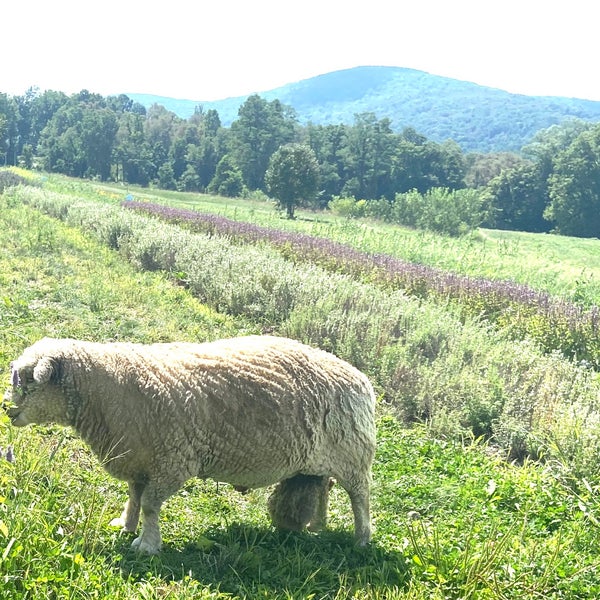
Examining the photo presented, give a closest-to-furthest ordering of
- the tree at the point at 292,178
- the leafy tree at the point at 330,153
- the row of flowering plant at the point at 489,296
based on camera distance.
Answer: the row of flowering plant at the point at 489,296
the tree at the point at 292,178
the leafy tree at the point at 330,153

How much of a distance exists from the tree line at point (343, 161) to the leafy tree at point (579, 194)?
0.11 metres

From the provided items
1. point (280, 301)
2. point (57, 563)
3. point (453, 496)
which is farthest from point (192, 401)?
point (280, 301)

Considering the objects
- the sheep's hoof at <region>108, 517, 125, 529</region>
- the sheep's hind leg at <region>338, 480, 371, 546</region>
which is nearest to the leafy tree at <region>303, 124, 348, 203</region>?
the sheep's hind leg at <region>338, 480, 371, 546</region>

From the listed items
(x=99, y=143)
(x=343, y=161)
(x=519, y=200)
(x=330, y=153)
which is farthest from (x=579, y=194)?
(x=99, y=143)

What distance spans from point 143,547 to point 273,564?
0.82 metres

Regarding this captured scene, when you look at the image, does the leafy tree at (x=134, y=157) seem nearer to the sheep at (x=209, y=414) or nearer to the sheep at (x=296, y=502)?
the sheep at (x=209, y=414)

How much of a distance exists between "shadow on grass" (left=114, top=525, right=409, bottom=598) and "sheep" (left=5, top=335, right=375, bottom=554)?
14 cm

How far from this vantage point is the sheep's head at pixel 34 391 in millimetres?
3424

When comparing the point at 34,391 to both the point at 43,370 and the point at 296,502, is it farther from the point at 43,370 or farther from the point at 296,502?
the point at 296,502

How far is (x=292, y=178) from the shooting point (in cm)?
4938

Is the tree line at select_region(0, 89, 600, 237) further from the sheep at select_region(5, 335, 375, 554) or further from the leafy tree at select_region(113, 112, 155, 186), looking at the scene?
the sheep at select_region(5, 335, 375, 554)

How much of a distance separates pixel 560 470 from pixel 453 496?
119 centimetres

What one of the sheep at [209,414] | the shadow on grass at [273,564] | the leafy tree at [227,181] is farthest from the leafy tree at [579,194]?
the shadow on grass at [273,564]

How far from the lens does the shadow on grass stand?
338cm
